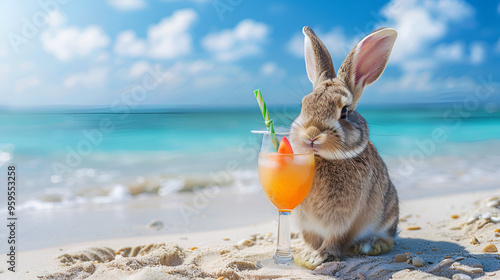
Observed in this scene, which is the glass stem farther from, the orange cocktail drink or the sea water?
the sea water

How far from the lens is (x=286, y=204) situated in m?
3.02

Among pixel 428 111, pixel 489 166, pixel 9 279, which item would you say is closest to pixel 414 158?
pixel 489 166

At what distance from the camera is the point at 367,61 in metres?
3.19

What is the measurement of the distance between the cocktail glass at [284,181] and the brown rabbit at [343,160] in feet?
0.30

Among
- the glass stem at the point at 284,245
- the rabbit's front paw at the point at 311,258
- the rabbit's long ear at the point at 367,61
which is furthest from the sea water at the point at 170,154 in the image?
the rabbit's front paw at the point at 311,258

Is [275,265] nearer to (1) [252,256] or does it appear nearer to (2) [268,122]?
(1) [252,256]

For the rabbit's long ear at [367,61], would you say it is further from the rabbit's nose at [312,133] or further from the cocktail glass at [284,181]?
the cocktail glass at [284,181]

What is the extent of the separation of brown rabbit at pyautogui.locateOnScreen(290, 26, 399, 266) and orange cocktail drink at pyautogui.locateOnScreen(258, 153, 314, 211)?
0.09 metres

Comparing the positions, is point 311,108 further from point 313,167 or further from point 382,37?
point 382,37

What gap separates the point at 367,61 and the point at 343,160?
0.76 metres

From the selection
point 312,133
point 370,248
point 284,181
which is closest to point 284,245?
point 284,181

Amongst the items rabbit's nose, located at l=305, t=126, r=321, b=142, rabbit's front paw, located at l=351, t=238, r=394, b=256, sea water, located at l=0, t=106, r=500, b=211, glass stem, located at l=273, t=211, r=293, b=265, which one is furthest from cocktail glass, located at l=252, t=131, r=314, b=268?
rabbit's front paw, located at l=351, t=238, r=394, b=256

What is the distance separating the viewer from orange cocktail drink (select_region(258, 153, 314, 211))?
9.42 feet

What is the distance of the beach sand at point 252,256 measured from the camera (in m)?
2.83
